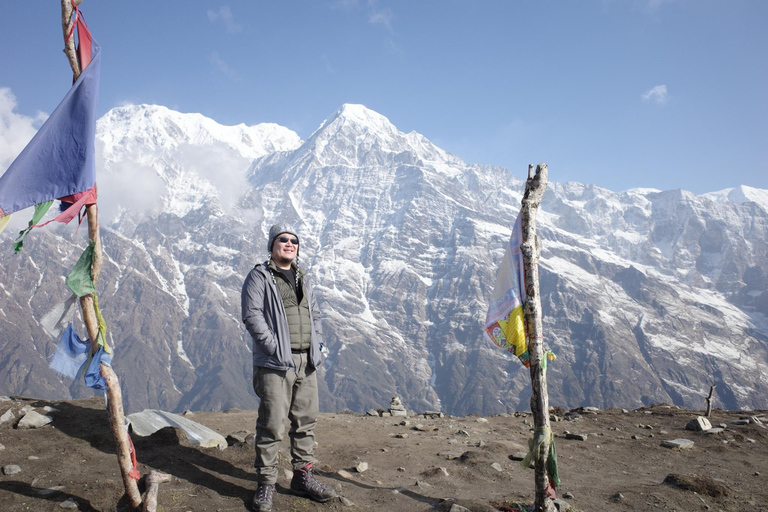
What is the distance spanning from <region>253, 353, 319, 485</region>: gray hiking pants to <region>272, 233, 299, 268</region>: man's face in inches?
56.9

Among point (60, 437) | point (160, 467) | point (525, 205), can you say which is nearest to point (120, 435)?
point (160, 467)

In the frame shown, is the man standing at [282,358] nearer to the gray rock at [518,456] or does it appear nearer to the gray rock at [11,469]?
the gray rock at [11,469]

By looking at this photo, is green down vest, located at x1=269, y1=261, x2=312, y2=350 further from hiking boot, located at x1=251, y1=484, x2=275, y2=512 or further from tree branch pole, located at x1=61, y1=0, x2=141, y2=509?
tree branch pole, located at x1=61, y1=0, x2=141, y2=509

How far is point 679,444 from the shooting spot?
12.5 metres

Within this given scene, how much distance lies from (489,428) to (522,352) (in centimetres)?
922

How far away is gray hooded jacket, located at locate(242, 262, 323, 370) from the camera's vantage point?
6.26 meters

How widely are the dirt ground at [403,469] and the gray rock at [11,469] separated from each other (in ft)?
0.43

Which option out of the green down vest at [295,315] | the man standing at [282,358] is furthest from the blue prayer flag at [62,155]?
the green down vest at [295,315]

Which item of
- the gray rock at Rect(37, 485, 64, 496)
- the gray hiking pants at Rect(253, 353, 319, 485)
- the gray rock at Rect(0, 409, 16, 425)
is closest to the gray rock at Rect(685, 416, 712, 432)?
the gray hiking pants at Rect(253, 353, 319, 485)

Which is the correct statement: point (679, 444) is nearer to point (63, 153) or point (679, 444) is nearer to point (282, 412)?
point (282, 412)

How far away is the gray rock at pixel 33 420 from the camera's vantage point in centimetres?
952

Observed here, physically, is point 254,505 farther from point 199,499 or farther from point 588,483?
point 588,483

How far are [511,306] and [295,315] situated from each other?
3.37m

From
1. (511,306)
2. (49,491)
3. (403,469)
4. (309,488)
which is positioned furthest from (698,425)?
(49,491)
